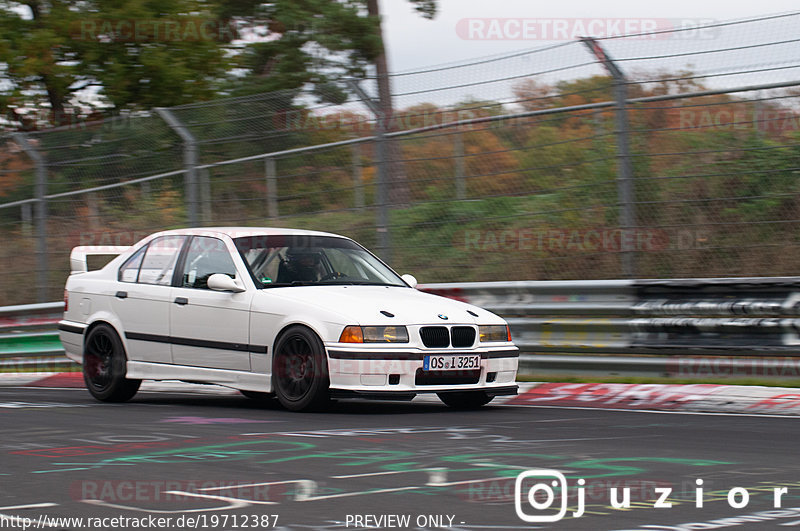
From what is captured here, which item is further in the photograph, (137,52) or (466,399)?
(137,52)

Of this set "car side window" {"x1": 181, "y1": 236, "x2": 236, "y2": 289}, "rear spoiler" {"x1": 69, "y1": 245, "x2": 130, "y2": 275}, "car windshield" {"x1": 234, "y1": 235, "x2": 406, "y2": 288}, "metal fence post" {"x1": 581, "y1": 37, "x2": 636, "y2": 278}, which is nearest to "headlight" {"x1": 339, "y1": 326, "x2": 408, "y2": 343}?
"car windshield" {"x1": 234, "y1": 235, "x2": 406, "y2": 288}

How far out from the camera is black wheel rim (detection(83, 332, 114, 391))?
10305 millimetres

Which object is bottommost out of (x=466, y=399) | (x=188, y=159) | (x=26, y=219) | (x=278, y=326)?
(x=466, y=399)

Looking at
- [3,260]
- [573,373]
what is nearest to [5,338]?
[3,260]

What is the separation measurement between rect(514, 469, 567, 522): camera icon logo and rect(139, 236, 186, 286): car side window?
17.3 ft

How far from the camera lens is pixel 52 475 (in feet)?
18.5

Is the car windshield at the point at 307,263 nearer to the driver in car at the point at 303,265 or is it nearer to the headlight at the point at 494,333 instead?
the driver in car at the point at 303,265

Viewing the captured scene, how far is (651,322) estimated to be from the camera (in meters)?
10.1

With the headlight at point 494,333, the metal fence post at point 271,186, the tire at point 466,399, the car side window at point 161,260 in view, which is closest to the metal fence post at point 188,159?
the metal fence post at point 271,186

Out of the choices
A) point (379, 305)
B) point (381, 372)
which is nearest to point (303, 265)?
point (379, 305)

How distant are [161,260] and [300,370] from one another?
85.2 inches

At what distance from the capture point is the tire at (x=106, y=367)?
1017cm

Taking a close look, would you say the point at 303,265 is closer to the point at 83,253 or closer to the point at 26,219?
the point at 83,253

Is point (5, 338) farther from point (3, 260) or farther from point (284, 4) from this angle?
point (284, 4)
